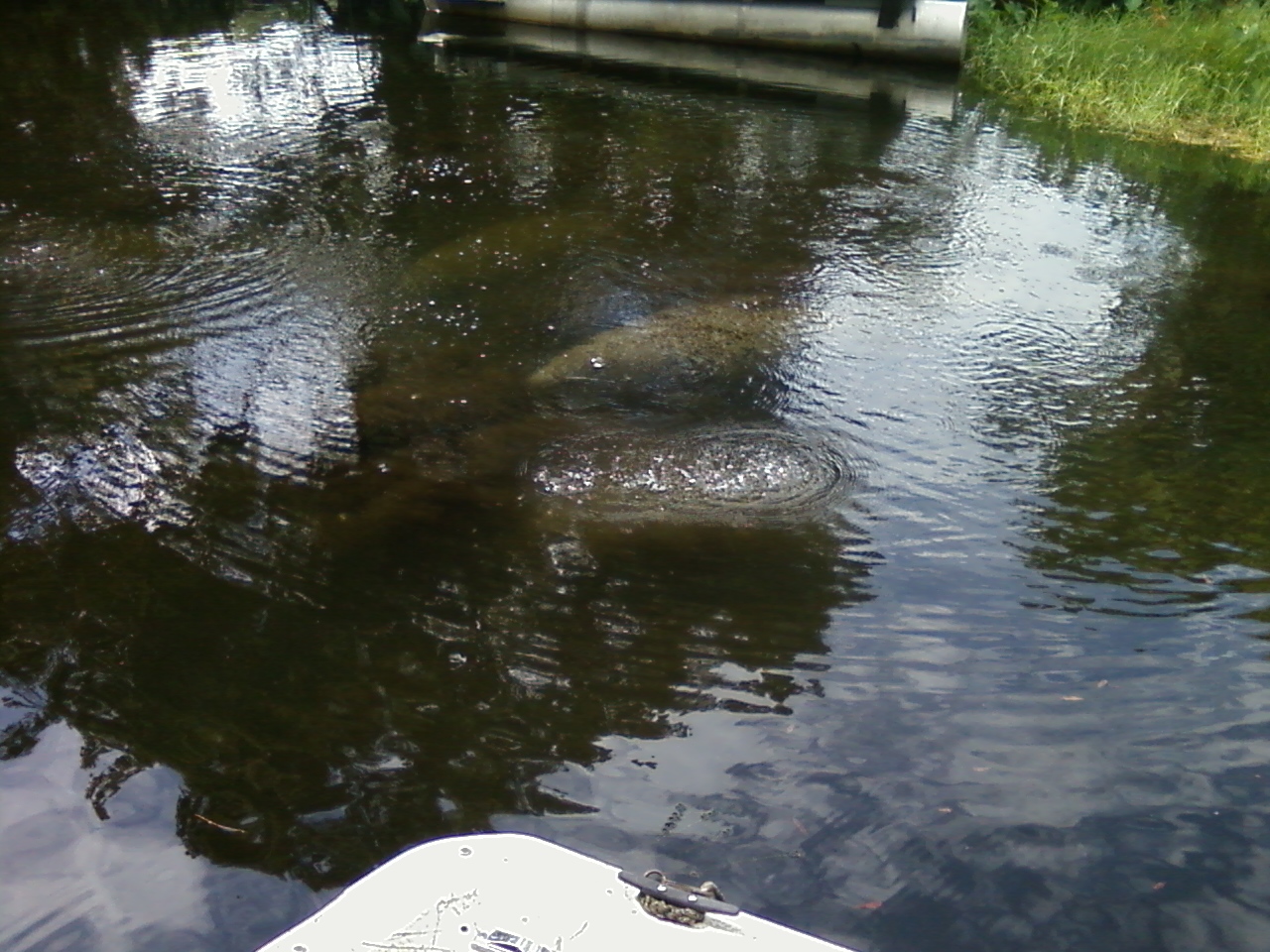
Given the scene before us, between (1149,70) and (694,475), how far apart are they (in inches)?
383

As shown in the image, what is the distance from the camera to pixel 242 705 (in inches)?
158

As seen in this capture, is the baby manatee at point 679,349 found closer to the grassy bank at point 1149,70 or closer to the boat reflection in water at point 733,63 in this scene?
the boat reflection in water at point 733,63

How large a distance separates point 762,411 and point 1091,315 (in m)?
2.72

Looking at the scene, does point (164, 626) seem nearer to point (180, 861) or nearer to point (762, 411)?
point (180, 861)

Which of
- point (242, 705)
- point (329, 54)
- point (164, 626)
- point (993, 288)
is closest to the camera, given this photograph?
point (242, 705)

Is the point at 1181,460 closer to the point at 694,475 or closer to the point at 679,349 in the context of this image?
the point at 694,475

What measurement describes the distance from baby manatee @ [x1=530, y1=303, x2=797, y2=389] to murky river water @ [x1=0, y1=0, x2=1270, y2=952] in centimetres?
3

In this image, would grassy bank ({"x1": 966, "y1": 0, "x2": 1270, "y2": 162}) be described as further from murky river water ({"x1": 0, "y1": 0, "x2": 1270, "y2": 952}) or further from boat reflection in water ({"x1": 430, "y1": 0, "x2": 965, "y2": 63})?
murky river water ({"x1": 0, "y1": 0, "x2": 1270, "y2": 952})

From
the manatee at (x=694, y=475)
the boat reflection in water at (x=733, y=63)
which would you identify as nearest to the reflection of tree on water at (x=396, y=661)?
the manatee at (x=694, y=475)

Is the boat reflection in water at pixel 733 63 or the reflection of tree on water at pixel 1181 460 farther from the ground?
the boat reflection in water at pixel 733 63

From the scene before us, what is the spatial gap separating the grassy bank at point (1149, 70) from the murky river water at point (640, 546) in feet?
8.95

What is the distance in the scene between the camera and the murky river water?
359cm

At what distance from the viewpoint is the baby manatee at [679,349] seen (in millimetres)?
6434

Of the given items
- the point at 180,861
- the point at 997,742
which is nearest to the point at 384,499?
the point at 180,861
